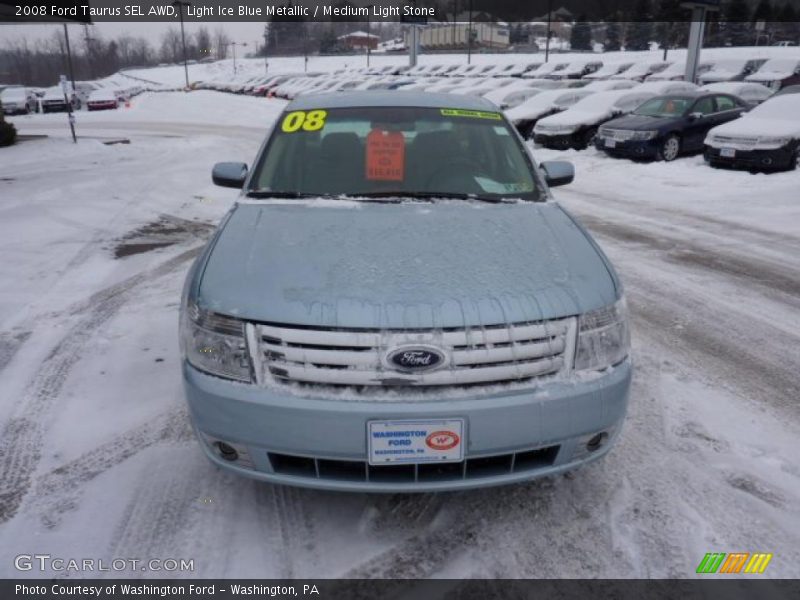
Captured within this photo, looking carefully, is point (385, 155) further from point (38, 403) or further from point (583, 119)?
point (583, 119)

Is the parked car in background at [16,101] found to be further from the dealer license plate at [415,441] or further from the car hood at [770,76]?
the car hood at [770,76]

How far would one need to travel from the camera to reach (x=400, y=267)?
7.82 ft

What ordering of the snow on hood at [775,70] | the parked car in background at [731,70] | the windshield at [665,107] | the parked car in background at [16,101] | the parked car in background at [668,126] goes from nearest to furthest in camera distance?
the parked car in background at [668,126] → the windshield at [665,107] → the snow on hood at [775,70] → the parked car in background at [731,70] → the parked car in background at [16,101]

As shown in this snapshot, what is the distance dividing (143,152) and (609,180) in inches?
464

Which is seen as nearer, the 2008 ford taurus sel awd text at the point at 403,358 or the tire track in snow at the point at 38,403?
the 2008 ford taurus sel awd text at the point at 403,358

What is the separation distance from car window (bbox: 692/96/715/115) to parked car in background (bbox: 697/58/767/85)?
62.4 feet

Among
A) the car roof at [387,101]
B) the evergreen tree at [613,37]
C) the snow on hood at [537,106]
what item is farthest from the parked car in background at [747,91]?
the evergreen tree at [613,37]

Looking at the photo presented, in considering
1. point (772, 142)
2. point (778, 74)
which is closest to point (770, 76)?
point (778, 74)

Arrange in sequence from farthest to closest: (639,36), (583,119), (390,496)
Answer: (639,36), (583,119), (390,496)

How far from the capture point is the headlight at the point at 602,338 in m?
2.25

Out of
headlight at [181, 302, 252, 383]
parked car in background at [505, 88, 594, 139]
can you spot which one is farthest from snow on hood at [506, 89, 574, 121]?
headlight at [181, 302, 252, 383]

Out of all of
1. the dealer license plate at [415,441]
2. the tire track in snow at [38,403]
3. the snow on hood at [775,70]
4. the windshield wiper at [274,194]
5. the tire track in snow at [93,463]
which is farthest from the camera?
the snow on hood at [775,70]

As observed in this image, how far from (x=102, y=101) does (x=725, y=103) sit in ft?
113

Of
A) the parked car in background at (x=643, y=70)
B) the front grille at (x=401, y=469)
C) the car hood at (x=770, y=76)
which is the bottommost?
the front grille at (x=401, y=469)
